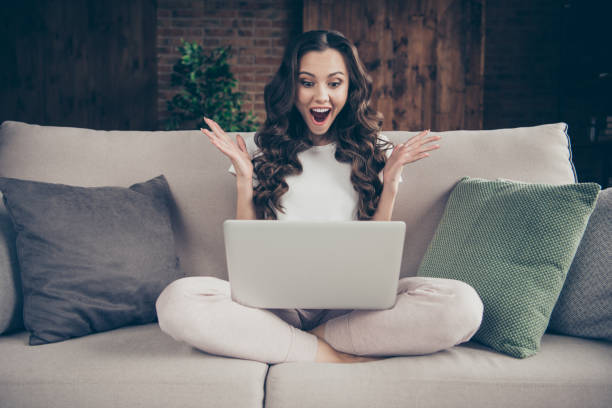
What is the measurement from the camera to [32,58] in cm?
386

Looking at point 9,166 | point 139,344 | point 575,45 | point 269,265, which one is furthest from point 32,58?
point 575,45

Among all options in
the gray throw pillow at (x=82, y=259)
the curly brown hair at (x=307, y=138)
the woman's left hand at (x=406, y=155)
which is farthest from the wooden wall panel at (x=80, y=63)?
the woman's left hand at (x=406, y=155)

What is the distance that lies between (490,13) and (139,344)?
4678mm

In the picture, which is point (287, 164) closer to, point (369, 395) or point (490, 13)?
point (369, 395)

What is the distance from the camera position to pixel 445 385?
38.6 inches

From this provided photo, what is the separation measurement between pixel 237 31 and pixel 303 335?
145 inches

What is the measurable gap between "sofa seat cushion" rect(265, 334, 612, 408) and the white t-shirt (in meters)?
0.58

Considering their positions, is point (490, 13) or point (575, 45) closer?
point (575, 45)

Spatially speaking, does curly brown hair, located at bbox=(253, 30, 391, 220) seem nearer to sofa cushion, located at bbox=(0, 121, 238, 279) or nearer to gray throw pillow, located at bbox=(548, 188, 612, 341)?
sofa cushion, located at bbox=(0, 121, 238, 279)

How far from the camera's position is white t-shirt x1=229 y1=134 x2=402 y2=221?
1.50 m

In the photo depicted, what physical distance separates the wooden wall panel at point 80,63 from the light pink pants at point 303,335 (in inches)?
136

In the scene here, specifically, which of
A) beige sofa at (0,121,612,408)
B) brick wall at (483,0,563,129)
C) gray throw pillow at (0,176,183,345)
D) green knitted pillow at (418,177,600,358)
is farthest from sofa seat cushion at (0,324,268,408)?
brick wall at (483,0,563,129)

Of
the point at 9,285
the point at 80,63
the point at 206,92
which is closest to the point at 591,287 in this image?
the point at 9,285

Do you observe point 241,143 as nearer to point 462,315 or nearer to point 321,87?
point 321,87
